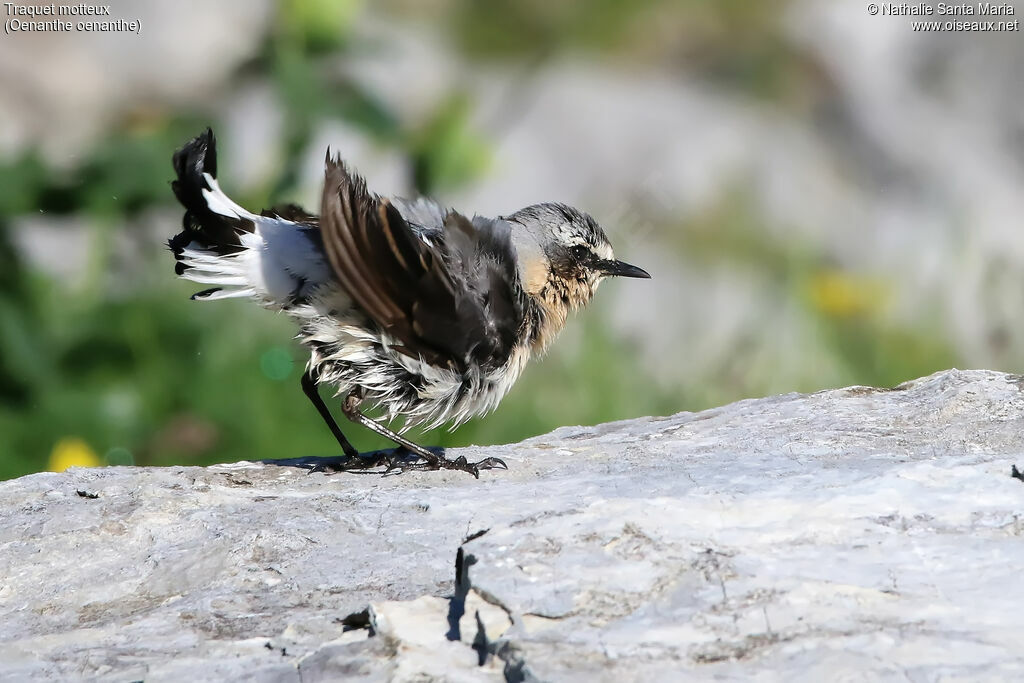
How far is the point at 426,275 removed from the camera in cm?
448

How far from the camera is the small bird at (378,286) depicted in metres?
4.40

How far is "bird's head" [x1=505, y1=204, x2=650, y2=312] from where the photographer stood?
5.35 metres

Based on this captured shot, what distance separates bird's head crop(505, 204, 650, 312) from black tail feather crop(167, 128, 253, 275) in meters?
1.21

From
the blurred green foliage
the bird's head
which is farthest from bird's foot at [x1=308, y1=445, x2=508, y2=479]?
the blurred green foliage

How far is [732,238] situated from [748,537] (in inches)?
214

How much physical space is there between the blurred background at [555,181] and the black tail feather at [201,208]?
206cm

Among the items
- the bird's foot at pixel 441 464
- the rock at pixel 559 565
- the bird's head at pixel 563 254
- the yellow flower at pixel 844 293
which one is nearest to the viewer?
the rock at pixel 559 565

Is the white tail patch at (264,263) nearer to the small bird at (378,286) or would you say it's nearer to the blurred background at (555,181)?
the small bird at (378,286)

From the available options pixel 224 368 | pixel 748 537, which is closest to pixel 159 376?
pixel 224 368

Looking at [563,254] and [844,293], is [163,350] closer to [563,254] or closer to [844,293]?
[563,254]

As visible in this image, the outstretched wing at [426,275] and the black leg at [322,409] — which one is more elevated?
the outstretched wing at [426,275]

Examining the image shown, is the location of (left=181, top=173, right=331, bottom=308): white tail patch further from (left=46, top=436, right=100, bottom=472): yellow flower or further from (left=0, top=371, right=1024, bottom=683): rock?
(left=46, top=436, right=100, bottom=472): yellow flower

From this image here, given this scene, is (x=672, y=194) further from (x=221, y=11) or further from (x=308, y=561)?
(x=308, y=561)

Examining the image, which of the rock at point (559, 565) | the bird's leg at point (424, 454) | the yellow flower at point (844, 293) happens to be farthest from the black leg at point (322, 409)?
the yellow flower at point (844, 293)
